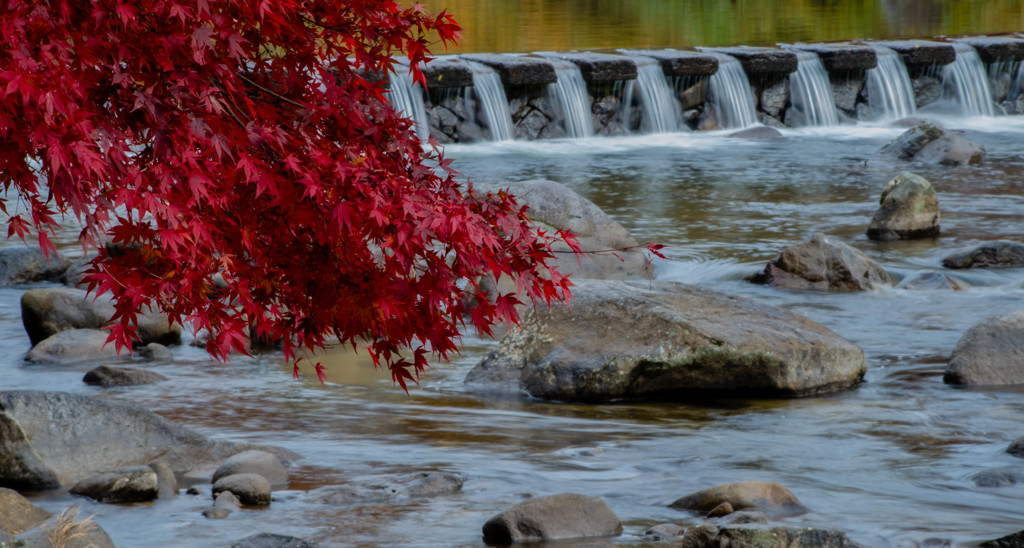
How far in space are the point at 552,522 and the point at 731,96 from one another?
15.2 metres

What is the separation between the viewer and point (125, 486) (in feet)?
13.6

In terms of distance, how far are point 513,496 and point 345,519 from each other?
2.18 ft

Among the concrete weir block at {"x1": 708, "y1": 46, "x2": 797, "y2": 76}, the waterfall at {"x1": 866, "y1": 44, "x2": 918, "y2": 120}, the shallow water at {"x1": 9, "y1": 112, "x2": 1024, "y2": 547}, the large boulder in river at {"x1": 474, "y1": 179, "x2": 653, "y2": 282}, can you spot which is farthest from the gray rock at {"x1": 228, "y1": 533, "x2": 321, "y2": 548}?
the waterfall at {"x1": 866, "y1": 44, "x2": 918, "y2": 120}

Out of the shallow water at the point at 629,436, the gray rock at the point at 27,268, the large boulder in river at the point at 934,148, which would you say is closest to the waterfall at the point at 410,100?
the large boulder in river at the point at 934,148

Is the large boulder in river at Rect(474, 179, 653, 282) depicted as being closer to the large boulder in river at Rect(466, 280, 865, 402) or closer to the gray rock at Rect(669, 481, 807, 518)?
the large boulder in river at Rect(466, 280, 865, 402)

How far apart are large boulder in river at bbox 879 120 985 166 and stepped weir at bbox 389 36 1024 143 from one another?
352cm

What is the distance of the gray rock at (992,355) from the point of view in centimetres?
596

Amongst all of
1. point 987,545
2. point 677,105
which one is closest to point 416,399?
point 987,545

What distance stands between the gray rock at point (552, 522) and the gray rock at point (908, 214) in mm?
7024

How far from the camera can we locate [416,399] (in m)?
5.83

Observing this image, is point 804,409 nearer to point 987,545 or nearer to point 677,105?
point 987,545

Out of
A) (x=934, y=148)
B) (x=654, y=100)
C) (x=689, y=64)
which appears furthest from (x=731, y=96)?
(x=934, y=148)

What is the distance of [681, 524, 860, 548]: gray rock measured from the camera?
135 inches

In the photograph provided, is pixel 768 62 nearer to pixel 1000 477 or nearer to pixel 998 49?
pixel 998 49
